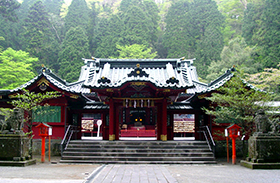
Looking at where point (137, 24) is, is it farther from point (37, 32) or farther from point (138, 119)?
point (138, 119)

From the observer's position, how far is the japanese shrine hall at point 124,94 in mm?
14211

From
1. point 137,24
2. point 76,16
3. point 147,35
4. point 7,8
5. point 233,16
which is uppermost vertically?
point 233,16

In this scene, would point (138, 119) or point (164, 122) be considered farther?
point (138, 119)

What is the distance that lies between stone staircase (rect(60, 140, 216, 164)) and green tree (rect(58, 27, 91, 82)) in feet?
97.4

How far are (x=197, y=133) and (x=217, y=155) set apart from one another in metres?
2.20

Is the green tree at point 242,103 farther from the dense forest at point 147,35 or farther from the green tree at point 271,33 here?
the green tree at point 271,33

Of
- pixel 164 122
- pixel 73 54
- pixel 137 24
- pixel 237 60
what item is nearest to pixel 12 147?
pixel 164 122

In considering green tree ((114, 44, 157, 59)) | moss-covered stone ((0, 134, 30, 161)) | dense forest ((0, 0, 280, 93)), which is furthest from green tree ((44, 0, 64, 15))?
moss-covered stone ((0, 134, 30, 161))

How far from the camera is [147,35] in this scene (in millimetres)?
47594

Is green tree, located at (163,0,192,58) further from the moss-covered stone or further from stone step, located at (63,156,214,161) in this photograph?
the moss-covered stone

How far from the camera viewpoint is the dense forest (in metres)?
36.8

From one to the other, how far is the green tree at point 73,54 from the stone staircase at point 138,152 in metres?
29.7

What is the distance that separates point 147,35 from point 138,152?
36.9m

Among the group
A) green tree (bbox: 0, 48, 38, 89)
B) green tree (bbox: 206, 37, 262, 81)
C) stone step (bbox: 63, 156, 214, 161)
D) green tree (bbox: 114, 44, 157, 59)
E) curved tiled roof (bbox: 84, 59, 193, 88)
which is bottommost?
stone step (bbox: 63, 156, 214, 161)
